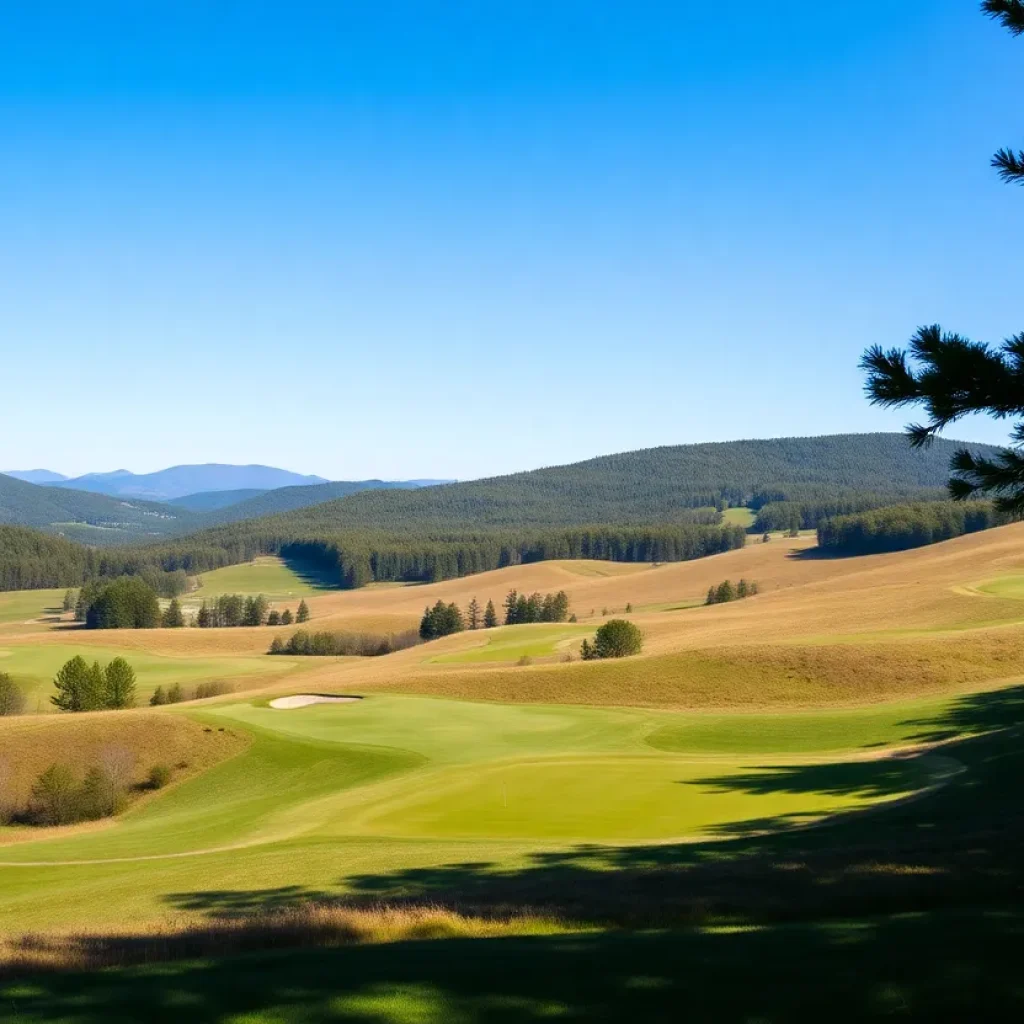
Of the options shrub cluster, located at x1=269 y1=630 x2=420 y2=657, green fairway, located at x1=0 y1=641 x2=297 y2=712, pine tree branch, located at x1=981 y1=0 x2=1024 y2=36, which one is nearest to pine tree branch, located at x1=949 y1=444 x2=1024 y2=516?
pine tree branch, located at x1=981 y1=0 x2=1024 y2=36

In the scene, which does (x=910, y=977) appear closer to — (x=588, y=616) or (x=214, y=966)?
(x=214, y=966)

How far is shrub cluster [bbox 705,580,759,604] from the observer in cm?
9506

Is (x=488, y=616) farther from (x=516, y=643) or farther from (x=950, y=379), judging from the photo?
(x=950, y=379)

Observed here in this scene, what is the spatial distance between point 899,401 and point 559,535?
158414 millimetres

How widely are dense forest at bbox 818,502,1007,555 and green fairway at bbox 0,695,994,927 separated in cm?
8871

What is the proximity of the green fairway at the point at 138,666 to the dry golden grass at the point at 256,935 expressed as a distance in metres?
51.3

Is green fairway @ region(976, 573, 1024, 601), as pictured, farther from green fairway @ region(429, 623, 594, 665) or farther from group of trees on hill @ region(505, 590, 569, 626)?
group of trees on hill @ region(505, 590, 569, 626)

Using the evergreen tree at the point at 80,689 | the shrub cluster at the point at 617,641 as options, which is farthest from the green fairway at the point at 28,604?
the shrub cluster at the point at 617,641

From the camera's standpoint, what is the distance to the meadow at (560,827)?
31.8 feet

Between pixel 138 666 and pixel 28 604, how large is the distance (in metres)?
75.3

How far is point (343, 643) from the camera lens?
89562mm

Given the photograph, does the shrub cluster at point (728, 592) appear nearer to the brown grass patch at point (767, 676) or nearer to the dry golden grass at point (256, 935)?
the brown grass patch at point (767, 676)

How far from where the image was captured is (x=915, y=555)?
106875 millimetres

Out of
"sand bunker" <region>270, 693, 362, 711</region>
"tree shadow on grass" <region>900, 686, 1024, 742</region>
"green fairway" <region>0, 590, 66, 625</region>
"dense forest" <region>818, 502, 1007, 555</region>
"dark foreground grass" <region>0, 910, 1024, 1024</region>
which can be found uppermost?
"dense forest" <region>818, 502, 1007, 555</region>
